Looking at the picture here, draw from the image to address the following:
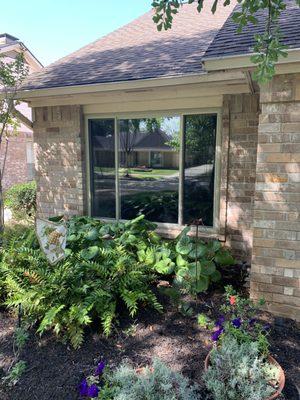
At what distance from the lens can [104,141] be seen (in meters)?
5.42

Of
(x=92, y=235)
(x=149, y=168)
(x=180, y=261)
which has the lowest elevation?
(x=180, y=261)

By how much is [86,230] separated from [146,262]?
1.04 metres

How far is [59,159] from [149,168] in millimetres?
1676

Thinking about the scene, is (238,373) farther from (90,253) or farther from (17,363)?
(90,253)

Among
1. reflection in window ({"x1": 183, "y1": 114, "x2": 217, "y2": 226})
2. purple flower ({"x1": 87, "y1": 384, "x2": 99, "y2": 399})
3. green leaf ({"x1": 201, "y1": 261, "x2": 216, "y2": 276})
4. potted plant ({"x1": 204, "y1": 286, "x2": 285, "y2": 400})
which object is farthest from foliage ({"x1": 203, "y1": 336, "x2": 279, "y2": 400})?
reflection in window ({"x1": 183, "y1": 114, "x2": 217, "y2": 226})

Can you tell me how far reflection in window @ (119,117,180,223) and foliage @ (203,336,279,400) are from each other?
290 centimetres

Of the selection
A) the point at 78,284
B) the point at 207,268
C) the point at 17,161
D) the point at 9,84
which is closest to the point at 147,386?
the point at 78,284

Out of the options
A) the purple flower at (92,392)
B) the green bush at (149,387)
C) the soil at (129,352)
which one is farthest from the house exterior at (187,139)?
the purple flower at (92,392)

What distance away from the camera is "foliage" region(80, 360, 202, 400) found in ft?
6.58

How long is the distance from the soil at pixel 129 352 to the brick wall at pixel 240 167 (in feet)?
4.72

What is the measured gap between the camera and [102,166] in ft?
18.1

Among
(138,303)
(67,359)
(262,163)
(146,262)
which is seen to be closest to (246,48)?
(262,163)

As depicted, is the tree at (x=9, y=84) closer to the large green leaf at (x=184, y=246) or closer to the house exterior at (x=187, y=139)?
the house exterior at (x=187, y=139)

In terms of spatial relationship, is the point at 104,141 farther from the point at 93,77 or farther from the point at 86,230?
the point at 86,230
